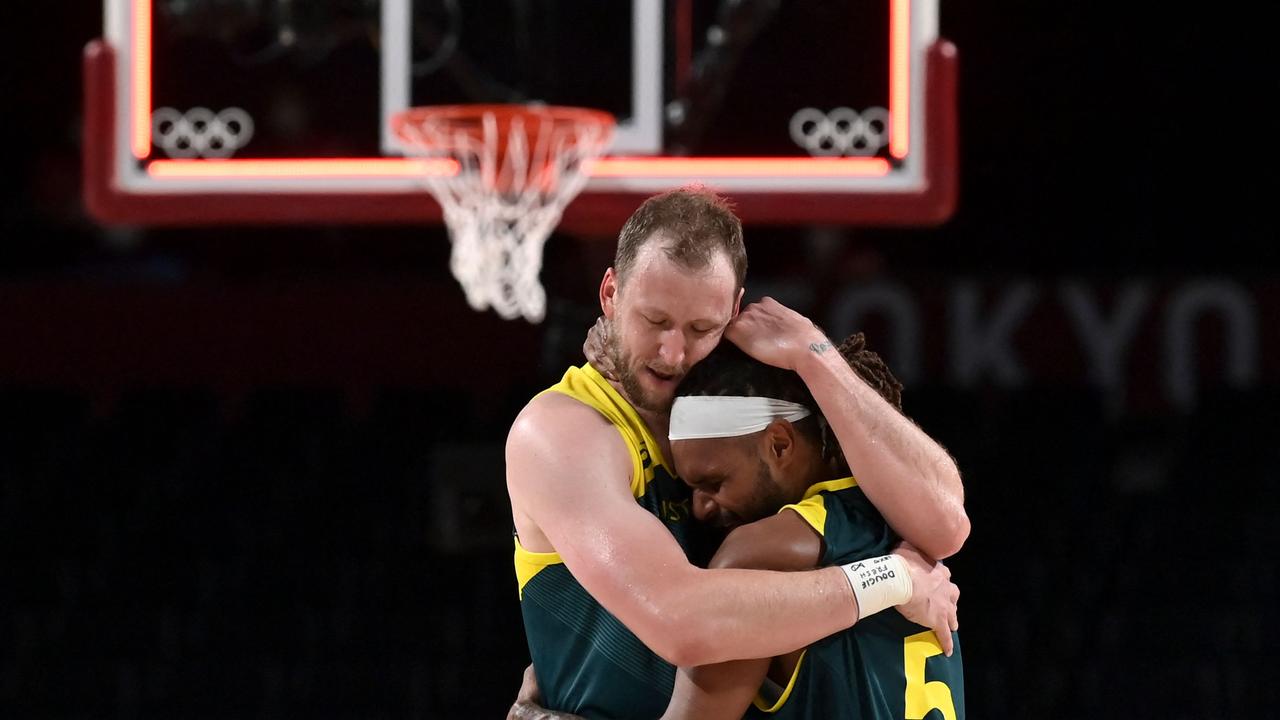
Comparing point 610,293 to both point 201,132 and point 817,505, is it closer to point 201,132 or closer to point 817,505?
point 817,505

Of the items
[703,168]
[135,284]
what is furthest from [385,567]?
[703,168]

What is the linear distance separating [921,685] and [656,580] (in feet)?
1.69

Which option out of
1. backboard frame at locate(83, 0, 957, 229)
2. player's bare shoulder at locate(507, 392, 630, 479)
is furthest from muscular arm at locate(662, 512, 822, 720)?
backboard frame at locate(83, 0, 957, 229)

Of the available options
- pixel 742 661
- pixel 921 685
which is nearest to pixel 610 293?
pixel 742 661

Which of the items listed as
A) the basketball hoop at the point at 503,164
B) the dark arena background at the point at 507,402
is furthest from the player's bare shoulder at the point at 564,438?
the dark arena background at the point at 507,402

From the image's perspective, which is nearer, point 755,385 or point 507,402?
point 755,385

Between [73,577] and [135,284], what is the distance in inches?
69.6

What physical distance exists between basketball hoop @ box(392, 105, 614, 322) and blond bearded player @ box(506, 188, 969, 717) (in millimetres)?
2406

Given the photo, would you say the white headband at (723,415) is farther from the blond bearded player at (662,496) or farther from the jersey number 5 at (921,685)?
Result: the jersey number 5 at (921,685)

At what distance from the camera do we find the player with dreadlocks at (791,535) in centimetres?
227

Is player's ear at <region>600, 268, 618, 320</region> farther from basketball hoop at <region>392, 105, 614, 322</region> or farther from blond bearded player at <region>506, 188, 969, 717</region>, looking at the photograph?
basketball hoop at <region>392, 105, 614, 322</region>

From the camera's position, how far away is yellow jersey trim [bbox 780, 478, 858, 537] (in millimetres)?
2320

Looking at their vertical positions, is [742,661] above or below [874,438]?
below

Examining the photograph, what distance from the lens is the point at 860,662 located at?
2332 millimetres
